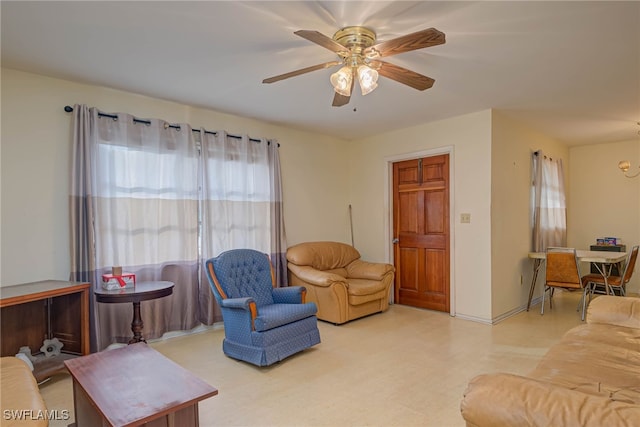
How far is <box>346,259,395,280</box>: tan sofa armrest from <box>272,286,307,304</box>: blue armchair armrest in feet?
4.97

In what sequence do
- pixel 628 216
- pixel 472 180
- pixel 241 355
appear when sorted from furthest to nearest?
1. pixel 628 216
2. pixel 472 180
3. pixel 241 355

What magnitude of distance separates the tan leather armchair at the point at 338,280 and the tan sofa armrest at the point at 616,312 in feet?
7.68

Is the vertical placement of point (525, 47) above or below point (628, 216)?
above

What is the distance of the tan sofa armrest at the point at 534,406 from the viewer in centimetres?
85

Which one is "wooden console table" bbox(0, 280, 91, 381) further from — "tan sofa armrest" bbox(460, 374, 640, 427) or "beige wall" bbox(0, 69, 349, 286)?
"tan sofa armrest" bbox(460, 374, 640, 427)

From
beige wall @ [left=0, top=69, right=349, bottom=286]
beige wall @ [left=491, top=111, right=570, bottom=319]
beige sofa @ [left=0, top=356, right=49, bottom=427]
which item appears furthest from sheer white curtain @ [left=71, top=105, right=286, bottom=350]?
beige wall @ [left=491, top=111, right=570, bottom=319]

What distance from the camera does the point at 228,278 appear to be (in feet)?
11.1

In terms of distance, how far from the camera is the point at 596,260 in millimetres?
4297

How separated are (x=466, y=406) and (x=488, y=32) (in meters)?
2.41

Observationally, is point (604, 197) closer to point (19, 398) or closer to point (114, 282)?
point (114, 282)

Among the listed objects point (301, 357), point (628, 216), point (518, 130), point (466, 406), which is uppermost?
point (518, 130)

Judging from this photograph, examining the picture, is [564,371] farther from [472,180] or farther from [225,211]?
[225,211]

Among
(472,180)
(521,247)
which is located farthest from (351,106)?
(521,247)

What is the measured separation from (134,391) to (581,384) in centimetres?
207
